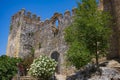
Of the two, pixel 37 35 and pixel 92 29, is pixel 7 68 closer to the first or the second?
pixel 37 35

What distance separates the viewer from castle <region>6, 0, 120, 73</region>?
27688 mm

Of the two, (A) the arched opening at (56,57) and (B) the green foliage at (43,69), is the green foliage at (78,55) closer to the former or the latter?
(B) the green foliage at (43,69)

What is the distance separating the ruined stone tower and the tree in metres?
10.7

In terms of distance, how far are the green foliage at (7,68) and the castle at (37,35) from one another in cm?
569

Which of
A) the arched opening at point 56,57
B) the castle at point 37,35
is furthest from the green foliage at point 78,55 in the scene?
the arched opening at point 56,57

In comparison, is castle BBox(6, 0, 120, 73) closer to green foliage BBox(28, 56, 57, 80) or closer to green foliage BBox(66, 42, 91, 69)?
green foliage BBox(28, 56, 57, 80)

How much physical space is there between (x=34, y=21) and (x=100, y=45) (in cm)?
1863

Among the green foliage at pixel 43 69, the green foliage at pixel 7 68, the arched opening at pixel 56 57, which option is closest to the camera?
the green foliage at pixel 43 69

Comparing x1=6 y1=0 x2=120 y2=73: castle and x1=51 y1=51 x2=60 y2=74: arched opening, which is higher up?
x1=6 y1=0 x2=120 y2=73: castle

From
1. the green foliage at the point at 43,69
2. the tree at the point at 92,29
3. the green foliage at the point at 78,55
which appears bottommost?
the green foliage at the point at 43,69

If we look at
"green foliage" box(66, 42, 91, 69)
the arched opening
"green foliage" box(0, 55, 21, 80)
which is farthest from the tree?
the arched opening

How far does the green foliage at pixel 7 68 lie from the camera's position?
22.1 metres

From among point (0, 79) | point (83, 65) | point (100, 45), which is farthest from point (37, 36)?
point (100, 45)

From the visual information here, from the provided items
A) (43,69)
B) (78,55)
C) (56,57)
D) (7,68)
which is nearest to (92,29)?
(78,55)
